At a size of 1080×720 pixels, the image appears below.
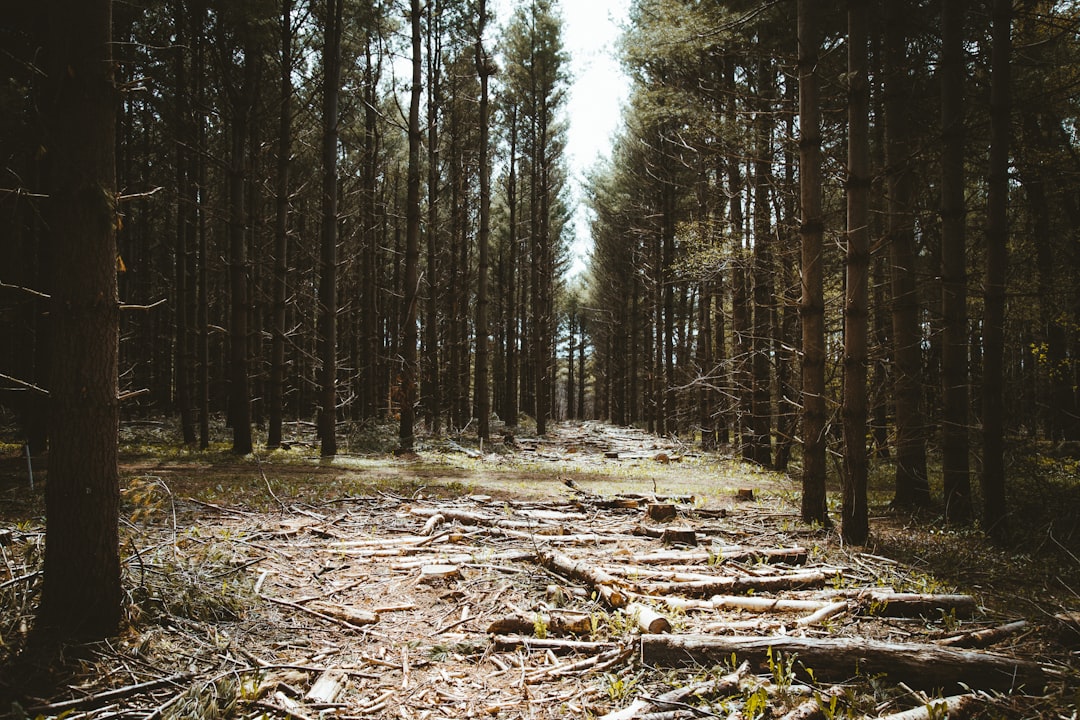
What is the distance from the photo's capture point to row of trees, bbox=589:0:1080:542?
20.3 feet

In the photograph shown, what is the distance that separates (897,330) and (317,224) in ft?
70.4

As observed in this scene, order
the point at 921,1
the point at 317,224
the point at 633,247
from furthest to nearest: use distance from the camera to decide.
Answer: the point at 633,247
the point at 317,224
the point at 921,1

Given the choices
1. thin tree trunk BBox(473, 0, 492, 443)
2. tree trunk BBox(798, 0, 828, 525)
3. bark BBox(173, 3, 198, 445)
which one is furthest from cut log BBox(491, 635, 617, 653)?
thin tree trunk BBox(473, 0, 492, 443)

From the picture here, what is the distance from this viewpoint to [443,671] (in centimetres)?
330

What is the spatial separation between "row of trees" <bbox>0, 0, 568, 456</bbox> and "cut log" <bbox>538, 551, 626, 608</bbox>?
133 inches

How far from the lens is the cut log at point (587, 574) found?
4113 mm

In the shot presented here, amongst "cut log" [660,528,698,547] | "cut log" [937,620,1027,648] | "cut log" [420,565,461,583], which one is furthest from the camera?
"cut log" [660,528,698,547]

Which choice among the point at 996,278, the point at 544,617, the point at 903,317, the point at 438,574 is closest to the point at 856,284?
the point at 996,278

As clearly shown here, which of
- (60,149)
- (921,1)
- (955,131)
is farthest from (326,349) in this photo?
(921,1)

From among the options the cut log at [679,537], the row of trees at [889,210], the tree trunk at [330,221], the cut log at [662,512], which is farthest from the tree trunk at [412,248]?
the cut log at [679,537]

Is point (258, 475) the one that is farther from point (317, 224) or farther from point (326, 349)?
point (317, 224)

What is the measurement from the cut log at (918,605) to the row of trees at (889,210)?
1.83 metres

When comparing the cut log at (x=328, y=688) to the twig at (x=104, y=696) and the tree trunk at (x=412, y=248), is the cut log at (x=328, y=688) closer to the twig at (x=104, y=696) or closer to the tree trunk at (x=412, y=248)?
the twig at (x=104, y=696)

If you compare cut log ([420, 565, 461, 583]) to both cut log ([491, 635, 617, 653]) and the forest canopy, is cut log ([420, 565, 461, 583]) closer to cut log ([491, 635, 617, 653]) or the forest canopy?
cut log ([491, 635, 617, 653])
